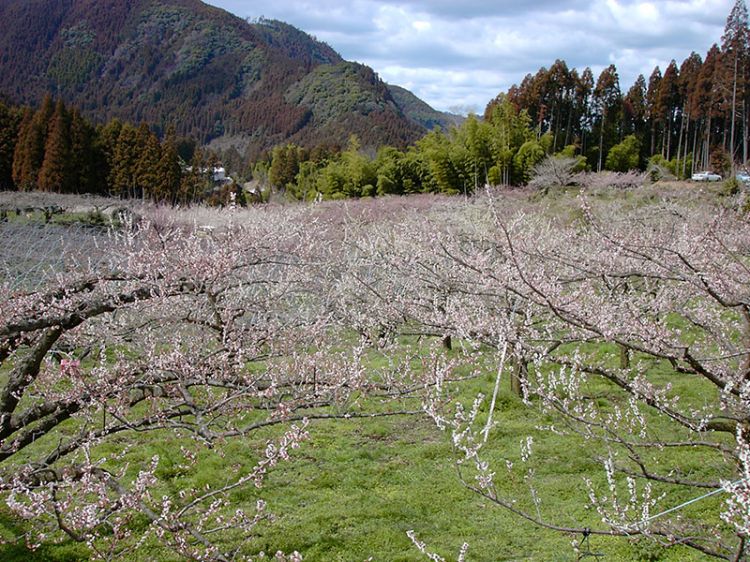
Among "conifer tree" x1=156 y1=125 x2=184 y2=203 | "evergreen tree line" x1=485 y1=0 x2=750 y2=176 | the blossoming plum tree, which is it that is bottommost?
the blossoming plum tree

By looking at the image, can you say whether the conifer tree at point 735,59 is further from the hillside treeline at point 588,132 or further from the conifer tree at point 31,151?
the conifer tree at point 31,151

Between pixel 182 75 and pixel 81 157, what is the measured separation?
83272 millimetres

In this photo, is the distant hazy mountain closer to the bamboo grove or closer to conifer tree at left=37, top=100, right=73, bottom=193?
the bamboo grove

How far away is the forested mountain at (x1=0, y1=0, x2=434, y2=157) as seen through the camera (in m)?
88.0

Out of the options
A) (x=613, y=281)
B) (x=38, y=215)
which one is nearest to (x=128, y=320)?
(x=613, y=281)

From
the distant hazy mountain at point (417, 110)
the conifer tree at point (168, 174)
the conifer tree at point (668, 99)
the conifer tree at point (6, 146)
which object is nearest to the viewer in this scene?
the conifer tree at point (6, 146)

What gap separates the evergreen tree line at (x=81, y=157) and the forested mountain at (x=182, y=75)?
4667 cm

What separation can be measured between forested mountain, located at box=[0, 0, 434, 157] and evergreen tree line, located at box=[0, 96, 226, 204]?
153ft

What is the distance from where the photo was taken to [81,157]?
97.6 ft

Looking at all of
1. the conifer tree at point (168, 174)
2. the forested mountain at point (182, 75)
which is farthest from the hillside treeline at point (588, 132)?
the forested mountain at point (182, 75)

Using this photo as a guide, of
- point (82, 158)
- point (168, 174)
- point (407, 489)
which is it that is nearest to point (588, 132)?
point (168, 174)

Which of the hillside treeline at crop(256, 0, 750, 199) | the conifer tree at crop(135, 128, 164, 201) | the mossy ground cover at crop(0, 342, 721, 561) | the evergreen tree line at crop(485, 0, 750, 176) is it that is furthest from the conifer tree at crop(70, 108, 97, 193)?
the mossy ground cover at crop(0, 342, 721, 561)

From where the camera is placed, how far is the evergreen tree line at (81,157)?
28.5 metres

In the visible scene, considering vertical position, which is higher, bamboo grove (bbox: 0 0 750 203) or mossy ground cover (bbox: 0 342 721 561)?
bamboo grove (bbox: 0 0 750 203)
